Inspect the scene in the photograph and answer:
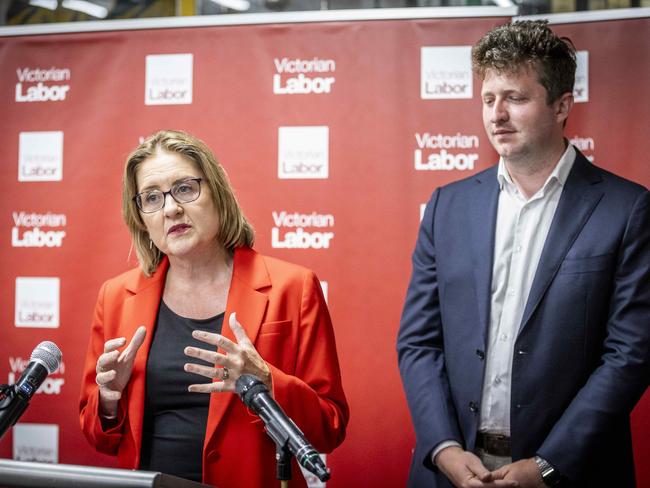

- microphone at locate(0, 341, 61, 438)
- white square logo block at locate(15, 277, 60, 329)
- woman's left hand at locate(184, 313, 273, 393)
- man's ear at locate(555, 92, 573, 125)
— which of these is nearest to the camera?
microphone at locate(0, 341, 61, 438)

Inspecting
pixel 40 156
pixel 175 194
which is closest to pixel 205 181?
pixel 175 194

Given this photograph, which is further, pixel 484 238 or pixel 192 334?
pixel 484 238

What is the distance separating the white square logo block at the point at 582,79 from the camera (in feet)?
9.41

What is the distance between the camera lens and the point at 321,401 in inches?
75.8

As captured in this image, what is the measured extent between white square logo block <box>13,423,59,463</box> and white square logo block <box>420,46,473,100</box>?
220 centimetres

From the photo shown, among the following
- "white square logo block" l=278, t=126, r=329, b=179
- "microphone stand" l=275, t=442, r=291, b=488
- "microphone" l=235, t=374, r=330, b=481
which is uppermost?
"white square logo block" l=278, t=126, r=329, b=179

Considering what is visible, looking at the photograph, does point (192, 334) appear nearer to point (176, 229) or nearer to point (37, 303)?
point (176, 229)

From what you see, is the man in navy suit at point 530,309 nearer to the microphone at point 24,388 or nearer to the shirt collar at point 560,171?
the shirt collar at point 560,171

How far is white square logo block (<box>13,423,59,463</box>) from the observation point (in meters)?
3.11

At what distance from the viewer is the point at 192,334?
1850mm

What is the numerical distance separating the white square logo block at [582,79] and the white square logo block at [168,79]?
1.65 m

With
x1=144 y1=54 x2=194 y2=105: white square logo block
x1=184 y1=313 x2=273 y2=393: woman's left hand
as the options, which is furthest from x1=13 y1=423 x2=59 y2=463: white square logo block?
x1=184 y1=313 x2=273 y2=393: woman's left hand

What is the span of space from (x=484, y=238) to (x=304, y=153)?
120 cm

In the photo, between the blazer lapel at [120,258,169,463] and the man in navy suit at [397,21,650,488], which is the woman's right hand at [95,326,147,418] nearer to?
the blazer lapel at [120,258,169,463]
